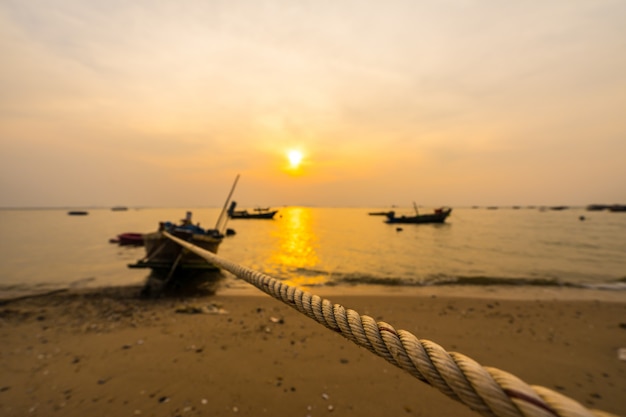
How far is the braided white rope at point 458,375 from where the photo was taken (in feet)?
2.35

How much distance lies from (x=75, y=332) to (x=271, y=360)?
4.58 meters

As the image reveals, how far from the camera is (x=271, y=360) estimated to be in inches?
178

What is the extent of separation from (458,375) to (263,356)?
14.7 ft

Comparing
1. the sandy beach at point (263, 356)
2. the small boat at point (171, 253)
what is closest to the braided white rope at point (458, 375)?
the sandy beach at point (263, 356)

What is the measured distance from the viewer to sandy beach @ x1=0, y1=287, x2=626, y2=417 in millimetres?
3436

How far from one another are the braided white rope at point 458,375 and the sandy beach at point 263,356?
2681mm

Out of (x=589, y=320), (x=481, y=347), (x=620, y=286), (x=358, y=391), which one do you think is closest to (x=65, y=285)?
(x=358, y=391)

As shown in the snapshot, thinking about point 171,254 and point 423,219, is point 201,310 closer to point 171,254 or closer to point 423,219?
point 171,254

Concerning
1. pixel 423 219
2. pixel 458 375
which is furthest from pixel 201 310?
pixel 423 219

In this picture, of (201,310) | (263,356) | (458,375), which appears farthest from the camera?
(201,310)

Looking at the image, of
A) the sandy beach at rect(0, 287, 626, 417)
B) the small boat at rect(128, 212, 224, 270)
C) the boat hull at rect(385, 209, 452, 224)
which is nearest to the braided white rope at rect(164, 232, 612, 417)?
the sandy beach at rect(0, 287, 626, 417)

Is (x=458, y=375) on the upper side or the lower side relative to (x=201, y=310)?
upper

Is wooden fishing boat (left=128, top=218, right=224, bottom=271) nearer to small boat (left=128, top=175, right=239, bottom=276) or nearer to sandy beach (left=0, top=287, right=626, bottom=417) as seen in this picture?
small boat (left=128, top=175, right=239, bottom=276)

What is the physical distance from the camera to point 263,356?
466 cm
